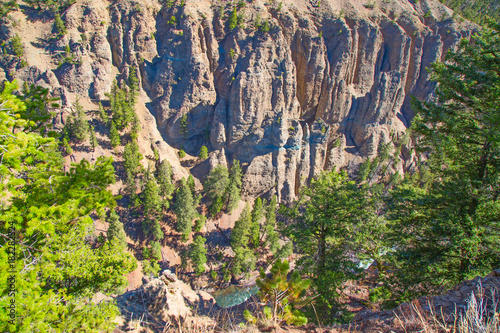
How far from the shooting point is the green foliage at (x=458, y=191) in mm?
9070

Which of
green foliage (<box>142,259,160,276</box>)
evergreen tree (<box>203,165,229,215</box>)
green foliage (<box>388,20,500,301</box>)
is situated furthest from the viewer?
evergreen tree (<box>203,165,229,215</box>)

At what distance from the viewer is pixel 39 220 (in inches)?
249

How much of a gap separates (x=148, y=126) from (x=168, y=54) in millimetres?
17663

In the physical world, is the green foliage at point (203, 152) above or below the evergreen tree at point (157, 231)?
above

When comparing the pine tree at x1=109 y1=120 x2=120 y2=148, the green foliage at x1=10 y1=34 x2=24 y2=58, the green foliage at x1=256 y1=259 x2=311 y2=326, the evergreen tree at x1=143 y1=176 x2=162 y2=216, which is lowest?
the evergreen tree at x1=143 y1=176 x2=162 y2=216

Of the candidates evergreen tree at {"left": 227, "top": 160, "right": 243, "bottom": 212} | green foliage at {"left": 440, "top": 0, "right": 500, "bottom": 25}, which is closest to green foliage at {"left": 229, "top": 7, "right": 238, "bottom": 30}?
evergreen tree at {"left": 227, "top": 160, "right": 243, "bottom": 212}

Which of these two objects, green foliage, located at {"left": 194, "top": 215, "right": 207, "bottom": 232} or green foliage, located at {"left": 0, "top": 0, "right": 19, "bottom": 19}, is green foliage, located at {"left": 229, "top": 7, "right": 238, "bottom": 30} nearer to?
green foliage, located at {"left": 194, "top": 215, "right": 207, "bottom": 232}

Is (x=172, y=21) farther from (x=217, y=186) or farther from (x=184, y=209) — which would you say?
(x=184, y=209)

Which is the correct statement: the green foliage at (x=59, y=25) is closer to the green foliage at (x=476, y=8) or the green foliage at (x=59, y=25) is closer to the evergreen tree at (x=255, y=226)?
the evergreen tree at (x=255, y=226)

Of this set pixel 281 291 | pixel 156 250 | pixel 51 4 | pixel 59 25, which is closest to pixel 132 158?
pixel 156 250

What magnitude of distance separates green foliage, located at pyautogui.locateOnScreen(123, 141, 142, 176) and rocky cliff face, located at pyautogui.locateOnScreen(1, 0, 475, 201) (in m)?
11.6

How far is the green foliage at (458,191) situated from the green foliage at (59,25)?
65967mm

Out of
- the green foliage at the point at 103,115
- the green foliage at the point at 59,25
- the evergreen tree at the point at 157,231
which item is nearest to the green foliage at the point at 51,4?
the green foliage at the point at 59,25

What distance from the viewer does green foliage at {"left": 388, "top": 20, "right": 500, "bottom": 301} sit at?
29.8ft
